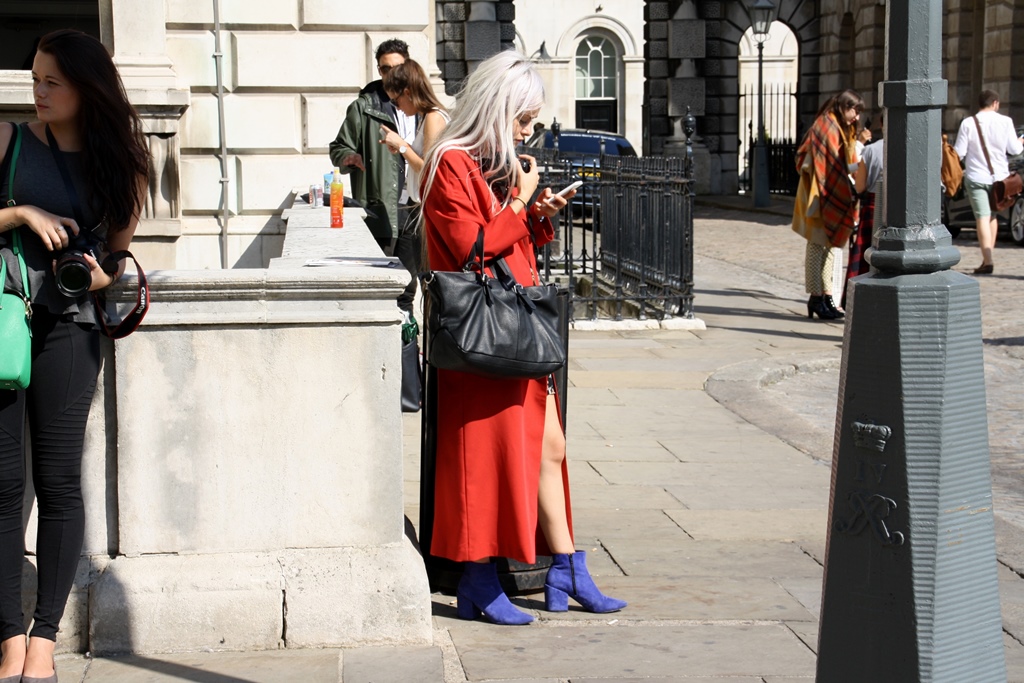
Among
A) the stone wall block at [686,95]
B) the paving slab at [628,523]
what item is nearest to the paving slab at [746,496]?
the paving slab at [628,523]

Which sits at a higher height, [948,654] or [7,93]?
[7,93]

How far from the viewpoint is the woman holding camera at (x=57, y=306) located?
3.80 metres

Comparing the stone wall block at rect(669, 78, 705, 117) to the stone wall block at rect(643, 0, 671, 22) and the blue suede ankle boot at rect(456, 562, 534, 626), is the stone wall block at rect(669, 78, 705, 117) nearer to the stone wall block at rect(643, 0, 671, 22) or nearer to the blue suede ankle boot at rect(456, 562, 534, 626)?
the stone wall block at rect(643, 0, 671, 22)

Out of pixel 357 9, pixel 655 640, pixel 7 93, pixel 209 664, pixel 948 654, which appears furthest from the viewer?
pixel 357 9

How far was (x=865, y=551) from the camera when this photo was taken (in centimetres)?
283

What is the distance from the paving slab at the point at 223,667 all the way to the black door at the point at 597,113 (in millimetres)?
46372

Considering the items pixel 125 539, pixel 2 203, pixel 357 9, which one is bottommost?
pixel 125 539

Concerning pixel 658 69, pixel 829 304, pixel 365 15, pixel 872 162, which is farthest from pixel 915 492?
pixel 658 69

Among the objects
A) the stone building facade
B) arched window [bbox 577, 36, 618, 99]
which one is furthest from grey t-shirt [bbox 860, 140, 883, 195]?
arched window [bbox 577, 36, 618, 99]

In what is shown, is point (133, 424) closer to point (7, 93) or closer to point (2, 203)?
point (2, 203)

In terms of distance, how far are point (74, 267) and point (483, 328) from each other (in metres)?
1.20

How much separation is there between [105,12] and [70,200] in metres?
7.30

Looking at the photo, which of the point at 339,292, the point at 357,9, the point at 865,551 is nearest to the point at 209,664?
the point at 339,292

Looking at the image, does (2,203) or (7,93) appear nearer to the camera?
(2,203)
